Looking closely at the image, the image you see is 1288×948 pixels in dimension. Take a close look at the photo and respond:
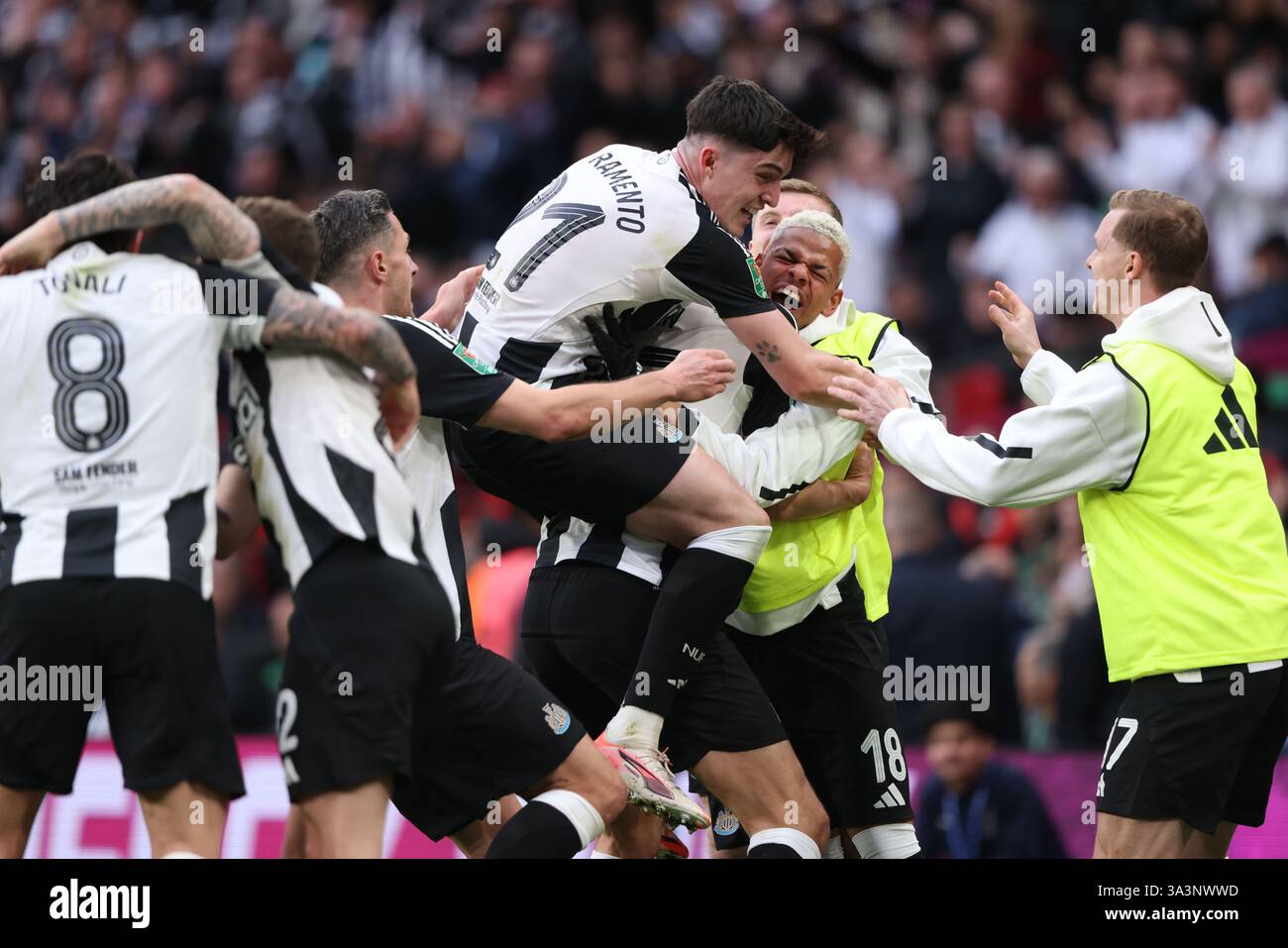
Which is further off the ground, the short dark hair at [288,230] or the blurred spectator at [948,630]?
the short dark hair at [288,230]

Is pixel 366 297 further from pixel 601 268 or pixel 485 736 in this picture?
pixel 485 736

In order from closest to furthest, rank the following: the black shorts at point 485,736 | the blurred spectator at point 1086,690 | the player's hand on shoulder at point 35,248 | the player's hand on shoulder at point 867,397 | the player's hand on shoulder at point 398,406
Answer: the player's hand on shoulder at point 35,248, the player's hand on shoulder at point 398,406, the black shorts at point 485,736, the player's hand on shoulder at point 867,397, the blurred spectator at point 1086,690

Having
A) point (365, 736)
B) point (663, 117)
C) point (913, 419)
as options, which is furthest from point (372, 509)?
point (663, 117)

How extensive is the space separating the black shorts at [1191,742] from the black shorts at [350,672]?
2.15 meters

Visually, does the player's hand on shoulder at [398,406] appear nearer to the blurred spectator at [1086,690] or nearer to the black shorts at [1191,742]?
the black shorts at [1191,742]

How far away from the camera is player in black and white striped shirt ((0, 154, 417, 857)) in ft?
13.0

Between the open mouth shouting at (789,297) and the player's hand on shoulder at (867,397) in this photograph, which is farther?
the open mouth shouting at (789,297)

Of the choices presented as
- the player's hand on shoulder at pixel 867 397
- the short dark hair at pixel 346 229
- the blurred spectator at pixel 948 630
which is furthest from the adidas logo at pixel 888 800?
the short dark hair at pixel 346 229

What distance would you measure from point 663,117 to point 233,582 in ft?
15.2

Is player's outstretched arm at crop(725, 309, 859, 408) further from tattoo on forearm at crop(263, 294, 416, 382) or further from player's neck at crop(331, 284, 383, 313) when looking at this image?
tattoo on forearm at crop(263, 294, 416, 382)

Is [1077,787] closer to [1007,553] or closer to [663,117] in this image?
[1007,553]

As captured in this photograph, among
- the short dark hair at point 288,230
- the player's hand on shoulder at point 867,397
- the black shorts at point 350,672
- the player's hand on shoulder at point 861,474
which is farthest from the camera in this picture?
the player's hand on shoulder at point 861,474

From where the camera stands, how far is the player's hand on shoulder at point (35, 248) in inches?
159

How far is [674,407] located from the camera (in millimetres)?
5133
